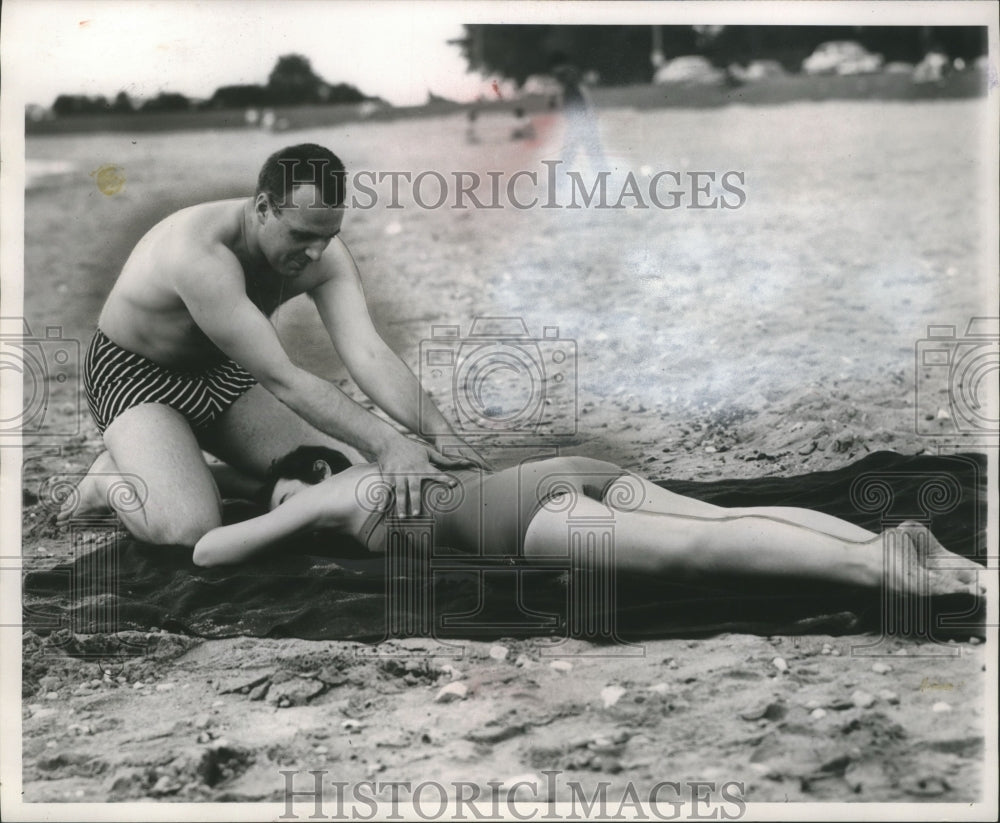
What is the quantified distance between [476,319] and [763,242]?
109 centimetres

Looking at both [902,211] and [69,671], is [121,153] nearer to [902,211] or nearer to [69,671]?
[69,671]

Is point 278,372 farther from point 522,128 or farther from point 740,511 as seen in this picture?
point 740,511

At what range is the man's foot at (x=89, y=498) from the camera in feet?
15.0

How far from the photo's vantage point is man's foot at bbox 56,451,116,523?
459 centimetres

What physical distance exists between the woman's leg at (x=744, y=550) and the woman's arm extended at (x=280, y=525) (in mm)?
647

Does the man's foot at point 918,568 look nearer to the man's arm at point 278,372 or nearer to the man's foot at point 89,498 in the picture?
the man's arm at point 278,372

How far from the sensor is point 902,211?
482 cm

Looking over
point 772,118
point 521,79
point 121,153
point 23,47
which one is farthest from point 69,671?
point 772,118

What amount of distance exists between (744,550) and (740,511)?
0.51ft
